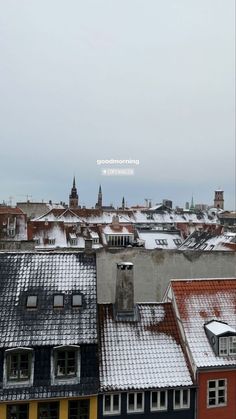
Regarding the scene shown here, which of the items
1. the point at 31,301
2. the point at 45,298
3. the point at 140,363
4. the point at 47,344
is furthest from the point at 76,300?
the point at 140,363

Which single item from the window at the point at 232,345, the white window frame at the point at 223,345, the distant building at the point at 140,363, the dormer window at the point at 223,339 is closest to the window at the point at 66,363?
the distant building at the point at 140,363

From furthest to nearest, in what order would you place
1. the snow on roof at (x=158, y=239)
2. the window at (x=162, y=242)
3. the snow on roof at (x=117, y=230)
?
the window at (x=162, y=242) → the snow on roof at (x=117, y=230) → the snow on roof at (x=158, y=239)

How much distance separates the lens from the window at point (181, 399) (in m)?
18.1

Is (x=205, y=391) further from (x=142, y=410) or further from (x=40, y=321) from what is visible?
(x=40, y=321)

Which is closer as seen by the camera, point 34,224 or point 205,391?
point 205,391

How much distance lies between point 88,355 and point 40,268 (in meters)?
5.02

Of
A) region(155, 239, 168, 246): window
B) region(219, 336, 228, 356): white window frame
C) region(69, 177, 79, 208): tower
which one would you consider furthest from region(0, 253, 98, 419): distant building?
region(69, 177, 79, 208): tower

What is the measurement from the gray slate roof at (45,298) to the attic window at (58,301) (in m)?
0.17

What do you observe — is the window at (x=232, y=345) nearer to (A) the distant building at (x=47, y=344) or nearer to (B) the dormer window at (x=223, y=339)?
(B) the dormer window at (x=223, y=339)

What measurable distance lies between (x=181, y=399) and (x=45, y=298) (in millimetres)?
7495

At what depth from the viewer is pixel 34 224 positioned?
56750mm

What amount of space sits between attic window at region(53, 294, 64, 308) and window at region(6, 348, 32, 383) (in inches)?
97.0

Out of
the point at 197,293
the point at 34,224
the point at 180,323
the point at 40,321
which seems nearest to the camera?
the point at 40,321

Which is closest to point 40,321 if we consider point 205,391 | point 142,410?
point 142,410
